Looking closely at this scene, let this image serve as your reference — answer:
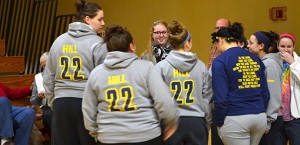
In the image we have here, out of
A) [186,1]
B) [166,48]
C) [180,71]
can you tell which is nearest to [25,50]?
[186,1]

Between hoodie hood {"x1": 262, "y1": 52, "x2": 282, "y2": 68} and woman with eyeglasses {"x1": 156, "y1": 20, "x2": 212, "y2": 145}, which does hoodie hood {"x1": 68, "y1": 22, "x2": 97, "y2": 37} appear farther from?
hoodie hood {"x1": 262, "y1": 52, "x2": 282, "y2": 68}

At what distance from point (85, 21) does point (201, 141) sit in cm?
121

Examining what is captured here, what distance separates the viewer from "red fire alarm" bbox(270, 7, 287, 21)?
5516 mm

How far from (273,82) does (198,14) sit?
296 cm

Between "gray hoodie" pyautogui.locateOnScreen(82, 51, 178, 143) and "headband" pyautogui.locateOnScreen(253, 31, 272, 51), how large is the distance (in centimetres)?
144

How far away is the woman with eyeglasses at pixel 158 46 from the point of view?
3994 mm

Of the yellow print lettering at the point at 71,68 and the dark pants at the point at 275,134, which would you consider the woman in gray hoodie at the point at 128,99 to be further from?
the dark pants at the point at 275,134

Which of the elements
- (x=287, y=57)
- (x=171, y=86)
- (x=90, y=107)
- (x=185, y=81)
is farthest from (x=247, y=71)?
(x=90, y=107)

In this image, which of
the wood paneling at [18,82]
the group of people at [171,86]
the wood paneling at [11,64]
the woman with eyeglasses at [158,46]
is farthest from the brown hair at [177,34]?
the wood paneling at [11,64]

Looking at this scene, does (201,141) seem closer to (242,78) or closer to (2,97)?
(242,78)

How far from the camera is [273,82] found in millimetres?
3664

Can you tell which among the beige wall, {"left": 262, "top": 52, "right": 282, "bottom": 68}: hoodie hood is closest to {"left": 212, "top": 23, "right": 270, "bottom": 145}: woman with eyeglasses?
{"left": 262, "top": 52, "right": 282, "bottom": 68}: hoodie hood

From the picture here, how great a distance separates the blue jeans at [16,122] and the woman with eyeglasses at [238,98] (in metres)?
2.58

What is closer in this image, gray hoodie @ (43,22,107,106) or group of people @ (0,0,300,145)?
group of people @ (0,0,300,145)
